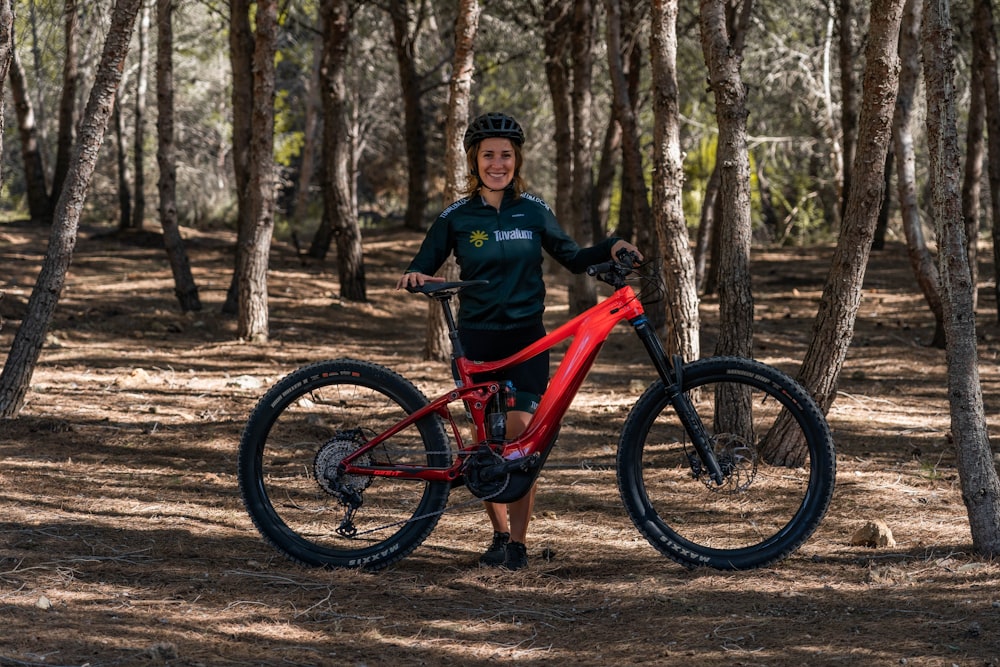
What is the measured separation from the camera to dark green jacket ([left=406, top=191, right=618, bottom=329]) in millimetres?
4875

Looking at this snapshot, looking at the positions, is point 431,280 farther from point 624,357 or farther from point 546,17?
point 546,17

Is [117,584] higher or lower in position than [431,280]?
lower

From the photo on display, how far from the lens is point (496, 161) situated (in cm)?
493

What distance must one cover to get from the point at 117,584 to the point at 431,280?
1.74 m

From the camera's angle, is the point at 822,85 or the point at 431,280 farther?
the point at 822,85

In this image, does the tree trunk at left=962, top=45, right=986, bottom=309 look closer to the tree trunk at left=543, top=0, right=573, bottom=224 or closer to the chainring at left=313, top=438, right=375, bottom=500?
the tree trunk at left=543, top=0, right=573, bottom=224

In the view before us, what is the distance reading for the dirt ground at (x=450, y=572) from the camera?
157 inches

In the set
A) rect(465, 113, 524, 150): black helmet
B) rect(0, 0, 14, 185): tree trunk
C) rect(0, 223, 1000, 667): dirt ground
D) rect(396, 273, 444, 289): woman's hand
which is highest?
rect(0, 0, 14, 185): tree trunk

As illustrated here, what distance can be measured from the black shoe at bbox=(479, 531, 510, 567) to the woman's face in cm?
151

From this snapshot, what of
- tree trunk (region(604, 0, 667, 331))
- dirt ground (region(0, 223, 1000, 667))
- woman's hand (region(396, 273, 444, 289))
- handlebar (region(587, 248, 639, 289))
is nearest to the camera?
dirt ground (region(0, 223, 1000, 667))

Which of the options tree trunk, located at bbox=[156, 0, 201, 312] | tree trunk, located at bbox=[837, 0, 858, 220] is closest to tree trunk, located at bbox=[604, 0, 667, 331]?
tree trunk, located at bbox=[156, 0, 201, 312]

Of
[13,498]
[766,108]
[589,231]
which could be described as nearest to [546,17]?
[589,231]

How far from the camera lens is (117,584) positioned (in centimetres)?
462

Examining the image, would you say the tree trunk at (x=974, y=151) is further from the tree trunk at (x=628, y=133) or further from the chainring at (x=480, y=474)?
the chainring at (x=480, y=474)
